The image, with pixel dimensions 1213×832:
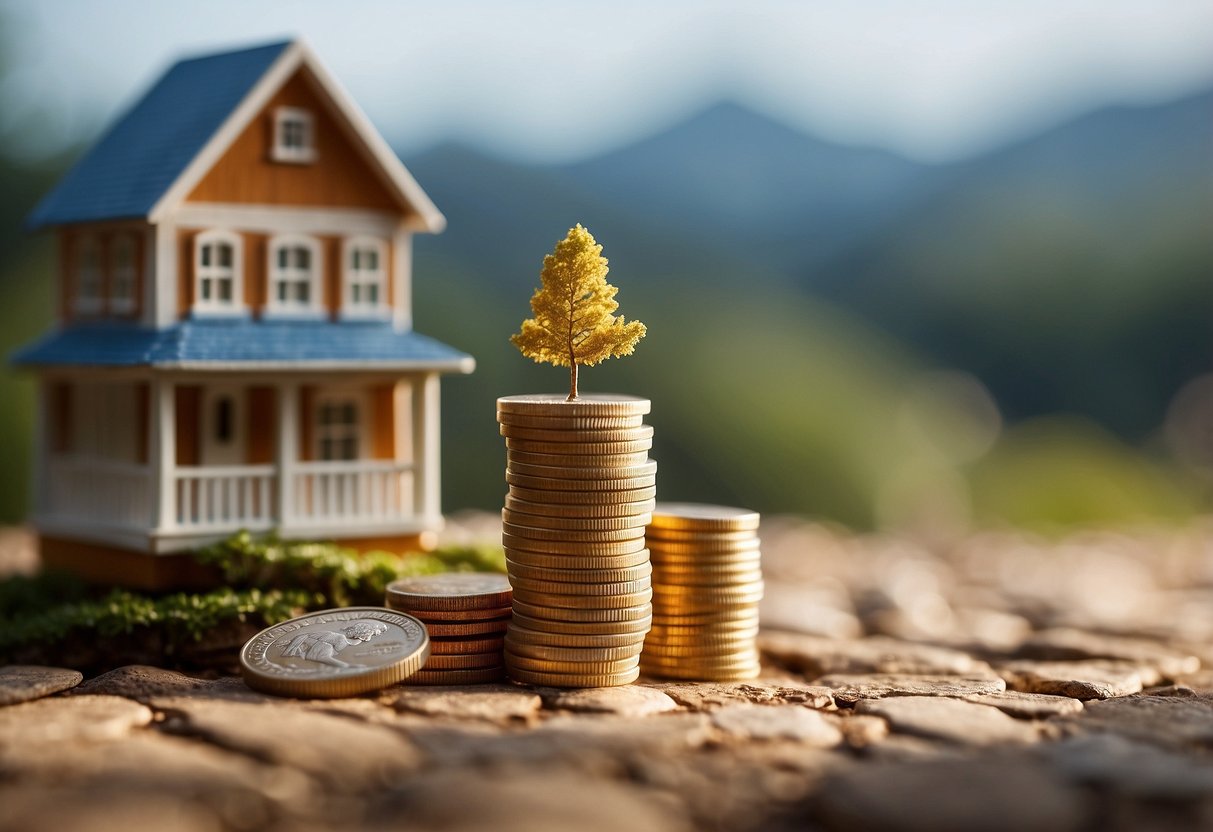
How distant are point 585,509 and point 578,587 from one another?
0.62 m

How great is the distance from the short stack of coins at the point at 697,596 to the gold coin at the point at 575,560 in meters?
0.89

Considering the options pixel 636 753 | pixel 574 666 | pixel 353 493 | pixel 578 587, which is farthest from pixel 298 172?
pixel 636 753

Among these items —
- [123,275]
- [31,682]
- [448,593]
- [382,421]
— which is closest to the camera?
[31,682]

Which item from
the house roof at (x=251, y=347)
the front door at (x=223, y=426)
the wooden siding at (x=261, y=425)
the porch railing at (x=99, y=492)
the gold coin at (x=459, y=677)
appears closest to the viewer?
the gold coin at (x=459, y=677)

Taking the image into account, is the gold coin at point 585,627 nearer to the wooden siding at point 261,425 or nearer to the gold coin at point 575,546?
the gold coin at point 575,546

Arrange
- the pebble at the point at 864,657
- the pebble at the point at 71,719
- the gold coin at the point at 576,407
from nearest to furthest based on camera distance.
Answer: the pebble at the point at 71,719 < the gold coin at the point at 576,407 < the pebble at the point at 864,657

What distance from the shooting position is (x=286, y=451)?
13.2m

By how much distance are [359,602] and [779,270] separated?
41.3 meters

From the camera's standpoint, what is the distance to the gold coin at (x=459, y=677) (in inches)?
393

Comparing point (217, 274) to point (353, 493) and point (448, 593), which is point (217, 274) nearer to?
point (353, 493)

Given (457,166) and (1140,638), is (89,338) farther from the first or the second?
(457,166)

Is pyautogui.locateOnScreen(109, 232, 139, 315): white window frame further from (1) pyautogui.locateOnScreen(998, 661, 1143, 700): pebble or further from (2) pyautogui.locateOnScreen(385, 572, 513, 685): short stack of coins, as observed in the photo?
(1) pyautogui.locateOnScreen(998, 661, 1143, 700): pebble

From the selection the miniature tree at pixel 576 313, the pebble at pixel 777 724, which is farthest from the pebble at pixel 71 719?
the miniature tree at pixel 576 313

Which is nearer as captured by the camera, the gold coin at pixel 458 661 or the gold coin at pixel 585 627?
the gold coin at pixel 585 627
